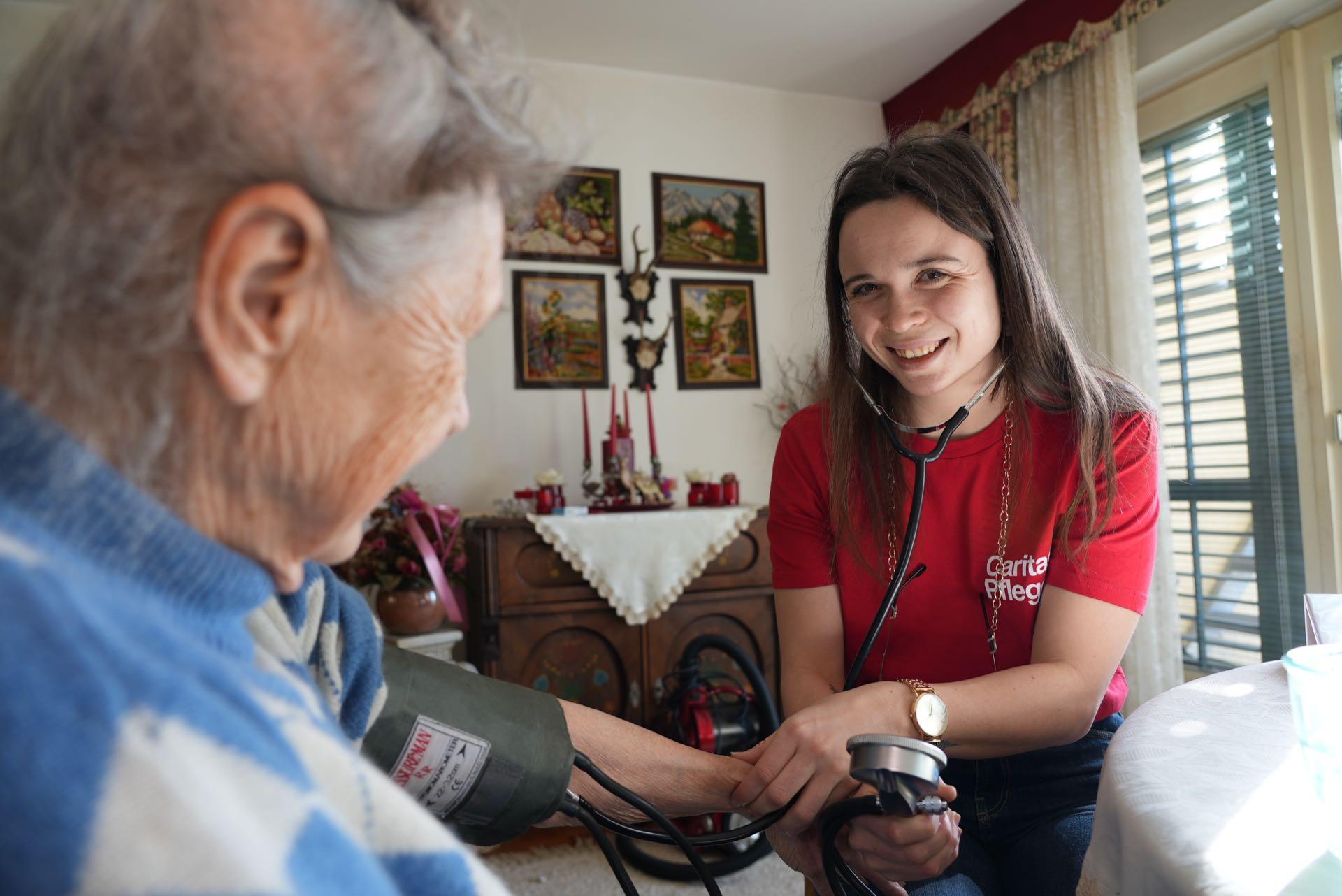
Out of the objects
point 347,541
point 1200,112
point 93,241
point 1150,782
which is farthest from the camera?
point 1200,112

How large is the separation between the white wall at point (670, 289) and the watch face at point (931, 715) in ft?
8.53

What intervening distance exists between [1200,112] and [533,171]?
10.4 ft

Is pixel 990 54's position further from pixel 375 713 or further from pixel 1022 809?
pixel 375 713

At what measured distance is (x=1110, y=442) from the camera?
1237 mm

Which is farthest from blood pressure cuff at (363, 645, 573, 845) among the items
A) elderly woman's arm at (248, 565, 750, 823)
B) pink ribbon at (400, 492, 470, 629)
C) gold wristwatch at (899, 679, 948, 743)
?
pink ribbon at (400, 492, 470, 629)

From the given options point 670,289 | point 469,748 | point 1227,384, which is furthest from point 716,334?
point 469,748

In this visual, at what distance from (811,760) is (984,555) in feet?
1.62

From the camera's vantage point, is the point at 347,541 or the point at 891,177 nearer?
the point at 347,541

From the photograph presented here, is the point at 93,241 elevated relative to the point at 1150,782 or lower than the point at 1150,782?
elevated

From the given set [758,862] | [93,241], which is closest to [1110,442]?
[93,241]

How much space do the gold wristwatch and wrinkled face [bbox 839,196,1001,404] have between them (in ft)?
1.64

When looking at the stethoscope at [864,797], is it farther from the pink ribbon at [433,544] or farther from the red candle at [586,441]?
the red candle at [586,441]

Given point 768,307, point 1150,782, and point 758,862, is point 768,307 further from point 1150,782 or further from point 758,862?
point 1150,782

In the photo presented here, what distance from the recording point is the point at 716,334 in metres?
3.79
